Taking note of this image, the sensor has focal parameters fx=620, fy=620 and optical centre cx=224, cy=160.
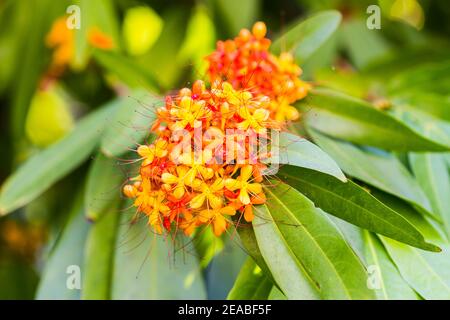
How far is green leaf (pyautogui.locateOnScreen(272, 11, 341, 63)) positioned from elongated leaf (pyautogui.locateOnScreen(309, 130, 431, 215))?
171 millimetres

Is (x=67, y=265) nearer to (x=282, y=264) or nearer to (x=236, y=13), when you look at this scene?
(x=282, y=264)

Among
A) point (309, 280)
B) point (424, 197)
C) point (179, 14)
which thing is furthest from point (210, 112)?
point (179, 14)

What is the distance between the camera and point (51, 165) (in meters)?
1.20

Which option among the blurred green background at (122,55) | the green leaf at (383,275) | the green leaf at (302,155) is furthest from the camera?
the blurred green background at (122,55)

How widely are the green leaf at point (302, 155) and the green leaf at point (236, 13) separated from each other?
0.78m

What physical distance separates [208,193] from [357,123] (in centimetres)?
39

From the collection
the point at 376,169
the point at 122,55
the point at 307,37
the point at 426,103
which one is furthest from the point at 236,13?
the point at 376,169

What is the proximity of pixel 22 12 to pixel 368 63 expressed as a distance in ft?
3.07

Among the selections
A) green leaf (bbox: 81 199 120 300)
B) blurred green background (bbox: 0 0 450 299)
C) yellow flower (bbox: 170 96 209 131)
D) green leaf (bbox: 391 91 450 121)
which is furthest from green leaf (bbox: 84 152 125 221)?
green leaf (bbox: 391 91 450 121)

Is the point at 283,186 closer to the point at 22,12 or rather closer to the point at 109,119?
the point at 109,119

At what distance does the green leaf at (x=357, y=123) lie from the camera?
3.19 ft

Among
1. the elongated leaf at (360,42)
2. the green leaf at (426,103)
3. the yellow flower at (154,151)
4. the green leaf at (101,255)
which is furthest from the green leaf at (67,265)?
the elongated leaf at (360,42)

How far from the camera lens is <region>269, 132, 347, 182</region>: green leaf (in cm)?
71

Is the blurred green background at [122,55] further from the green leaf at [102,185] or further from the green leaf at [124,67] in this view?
the green leaf at [102,185]
